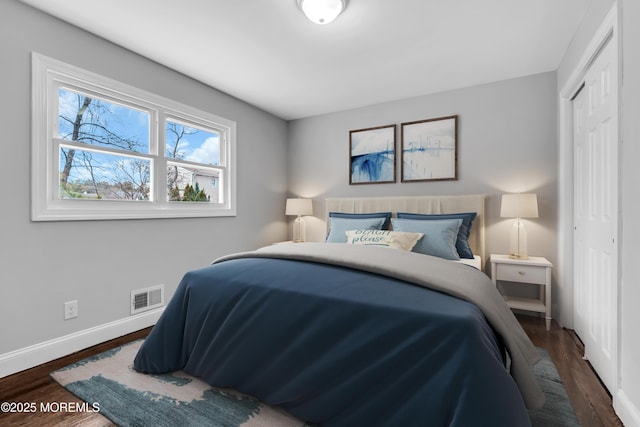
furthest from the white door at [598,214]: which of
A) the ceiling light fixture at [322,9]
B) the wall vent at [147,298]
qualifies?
the wall vent at [147,298]

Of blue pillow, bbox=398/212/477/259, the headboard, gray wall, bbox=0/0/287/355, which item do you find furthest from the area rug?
the headboard

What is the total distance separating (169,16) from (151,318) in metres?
2.43

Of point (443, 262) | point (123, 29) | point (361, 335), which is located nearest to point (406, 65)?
point (443, 262)

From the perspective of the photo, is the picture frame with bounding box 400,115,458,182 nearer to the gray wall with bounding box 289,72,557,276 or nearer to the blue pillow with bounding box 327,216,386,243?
the gray wall with bounding box 289,72,557,276

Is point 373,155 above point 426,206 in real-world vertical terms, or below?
above

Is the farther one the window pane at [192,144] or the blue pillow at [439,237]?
the window pane at [192,144]

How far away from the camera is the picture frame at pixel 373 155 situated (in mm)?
3641

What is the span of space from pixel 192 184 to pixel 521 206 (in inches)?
127

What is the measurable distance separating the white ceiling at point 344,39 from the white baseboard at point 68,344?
2.25m

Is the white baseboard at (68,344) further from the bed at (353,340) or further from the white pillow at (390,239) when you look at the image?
the white pillow at (390,239)

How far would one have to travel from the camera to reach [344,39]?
7.63ft

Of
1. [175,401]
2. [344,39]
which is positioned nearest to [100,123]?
[344,39]

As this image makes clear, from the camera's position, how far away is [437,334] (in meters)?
1.12

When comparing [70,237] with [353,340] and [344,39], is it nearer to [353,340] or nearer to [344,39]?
[353,340]
